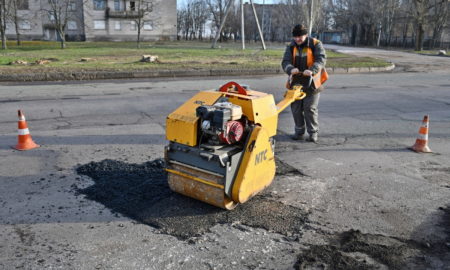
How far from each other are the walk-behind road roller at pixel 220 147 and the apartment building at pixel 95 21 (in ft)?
161

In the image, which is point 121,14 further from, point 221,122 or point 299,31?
point 221,122

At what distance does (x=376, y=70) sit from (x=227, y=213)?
18.2m

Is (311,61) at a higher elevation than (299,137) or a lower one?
higher

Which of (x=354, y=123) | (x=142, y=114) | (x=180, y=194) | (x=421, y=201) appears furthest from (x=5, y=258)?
(x=354, y=123)

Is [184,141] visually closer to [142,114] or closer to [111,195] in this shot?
[111,195]

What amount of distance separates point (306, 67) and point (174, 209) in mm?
3274

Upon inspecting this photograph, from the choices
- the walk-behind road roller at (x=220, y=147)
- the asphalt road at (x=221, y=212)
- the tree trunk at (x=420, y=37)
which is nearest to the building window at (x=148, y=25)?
the tree trunk at (x=420, y=37)

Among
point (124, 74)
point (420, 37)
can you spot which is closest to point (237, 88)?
point (124, 74)

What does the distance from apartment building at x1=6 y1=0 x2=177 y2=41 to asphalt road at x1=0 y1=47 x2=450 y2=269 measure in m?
47.1

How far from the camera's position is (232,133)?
3.49 meters

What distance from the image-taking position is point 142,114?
795cm

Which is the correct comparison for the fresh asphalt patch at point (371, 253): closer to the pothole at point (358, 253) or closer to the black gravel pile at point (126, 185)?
the pothole at point (358, 253)

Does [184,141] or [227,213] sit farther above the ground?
[184,141]

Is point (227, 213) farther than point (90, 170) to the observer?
No
